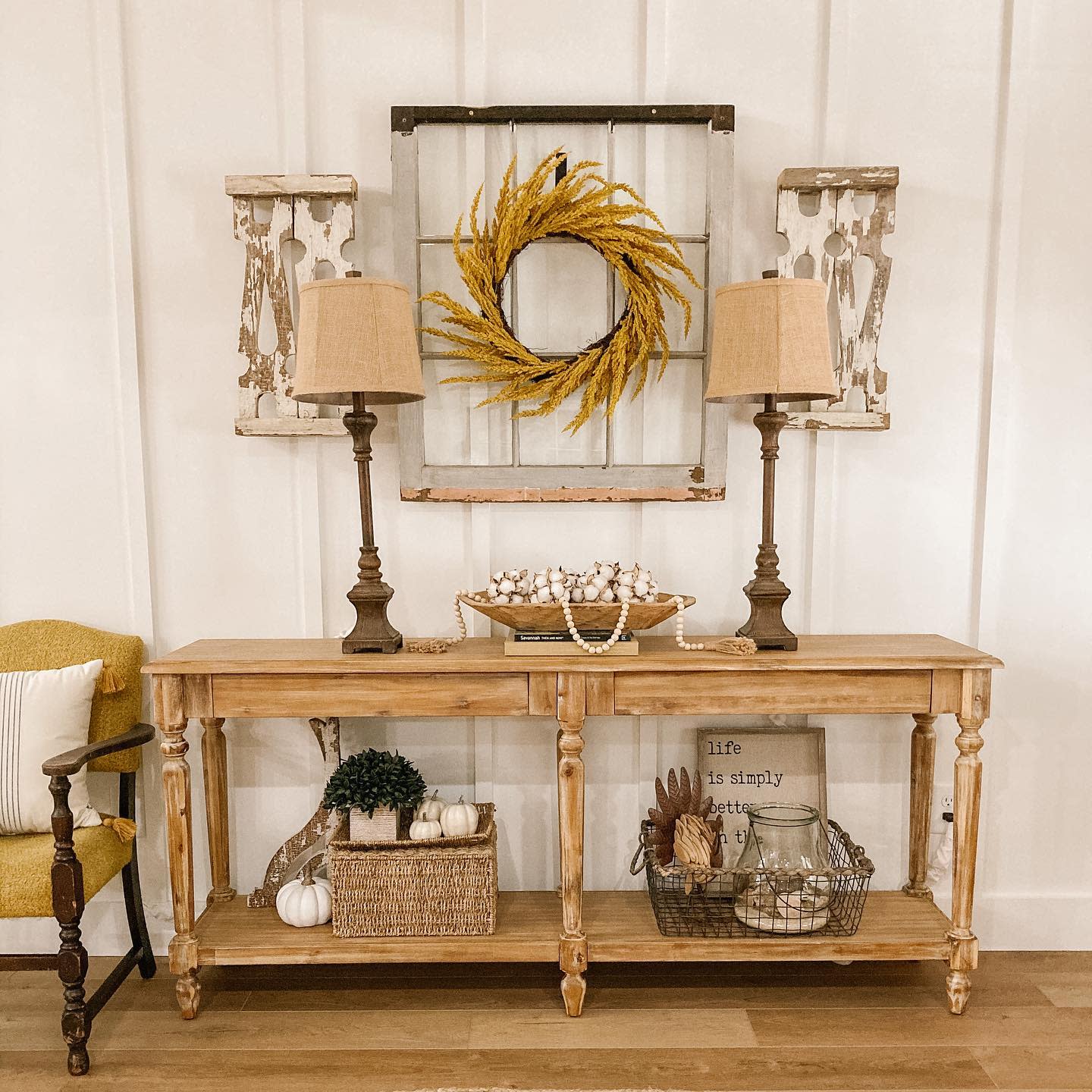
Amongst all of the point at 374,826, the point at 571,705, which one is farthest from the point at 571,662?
the point at 374,826

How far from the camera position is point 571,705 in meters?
2.00

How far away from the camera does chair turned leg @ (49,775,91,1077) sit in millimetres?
1858

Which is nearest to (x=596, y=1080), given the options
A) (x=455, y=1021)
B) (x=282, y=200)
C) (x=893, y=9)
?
(x=455, y=1021)

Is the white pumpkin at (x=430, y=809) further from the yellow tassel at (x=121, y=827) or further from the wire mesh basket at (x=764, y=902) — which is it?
the yellow tassel at (x=121, y=827)

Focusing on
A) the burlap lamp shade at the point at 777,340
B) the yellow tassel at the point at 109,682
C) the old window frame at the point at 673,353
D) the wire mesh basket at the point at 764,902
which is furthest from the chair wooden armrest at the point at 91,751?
the burlap lamp shade at the point at 777,340

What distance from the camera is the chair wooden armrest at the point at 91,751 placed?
1862mm

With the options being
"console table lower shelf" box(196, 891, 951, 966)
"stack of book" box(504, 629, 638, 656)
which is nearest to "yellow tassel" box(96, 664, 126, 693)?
"console table lower shelf" box(196, 891, 951, 966)

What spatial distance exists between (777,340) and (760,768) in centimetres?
123

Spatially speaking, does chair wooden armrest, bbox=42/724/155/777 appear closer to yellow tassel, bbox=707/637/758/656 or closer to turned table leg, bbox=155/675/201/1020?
turned table leg, bbox=155/675/201/1020

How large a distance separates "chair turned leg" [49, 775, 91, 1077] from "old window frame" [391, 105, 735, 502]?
1.14 meters

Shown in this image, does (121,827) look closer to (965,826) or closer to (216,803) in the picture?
(216,803)

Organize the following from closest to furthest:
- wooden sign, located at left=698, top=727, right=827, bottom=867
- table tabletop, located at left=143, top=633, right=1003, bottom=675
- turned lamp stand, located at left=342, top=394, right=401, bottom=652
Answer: table tabletop, located at left=143, top=633, right=1003, bottom=675, turned lamp stand, located at left=342, top=394, right=401, bottom=652, wooden sign, located at left=698, top=727, right=827, bottom=867

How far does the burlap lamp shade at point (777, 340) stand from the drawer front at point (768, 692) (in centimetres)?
71

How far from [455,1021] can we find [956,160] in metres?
2.71
